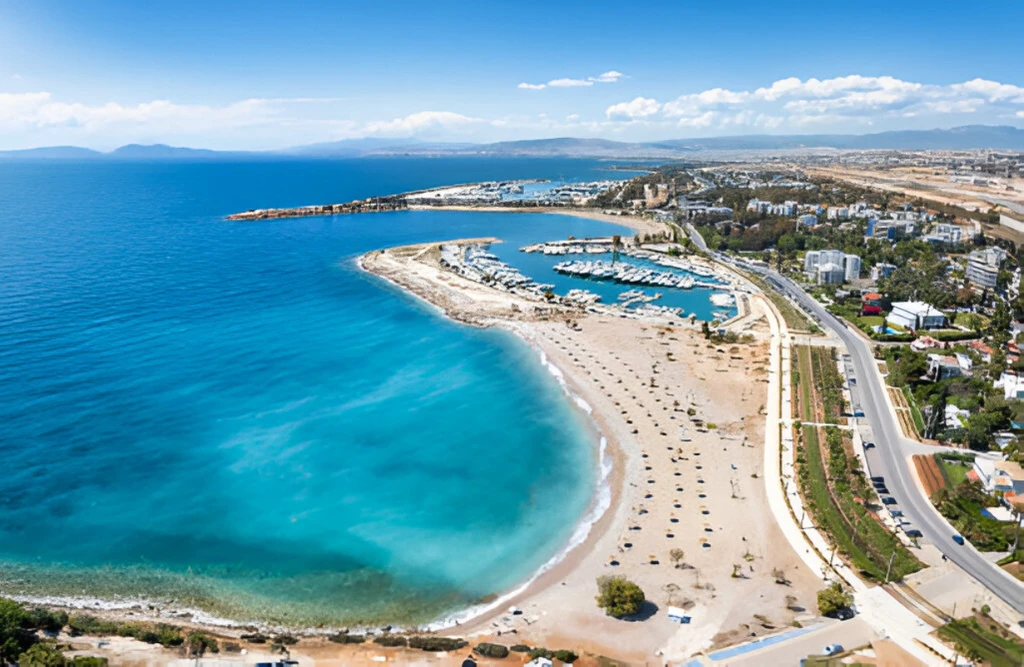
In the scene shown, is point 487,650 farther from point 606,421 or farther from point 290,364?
point 290,364

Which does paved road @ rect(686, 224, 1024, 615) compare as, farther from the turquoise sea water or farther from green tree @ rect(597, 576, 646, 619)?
the turquoise sea water

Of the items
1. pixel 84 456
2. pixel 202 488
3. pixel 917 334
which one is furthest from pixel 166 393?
pixel 917 334

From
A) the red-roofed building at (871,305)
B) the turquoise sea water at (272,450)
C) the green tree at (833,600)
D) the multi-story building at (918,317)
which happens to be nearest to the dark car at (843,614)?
the green tree at (833,600)

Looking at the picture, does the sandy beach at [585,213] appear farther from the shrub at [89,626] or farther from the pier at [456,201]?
the shrub at [89,626]

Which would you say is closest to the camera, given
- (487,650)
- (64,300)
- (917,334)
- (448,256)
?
(487,650)

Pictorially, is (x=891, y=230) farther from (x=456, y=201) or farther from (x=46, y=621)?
(x=46, y=621)

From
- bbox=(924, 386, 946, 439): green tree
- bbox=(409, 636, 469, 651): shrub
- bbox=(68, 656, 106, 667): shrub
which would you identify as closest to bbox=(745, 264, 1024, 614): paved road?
bbox=(924, 386, 946, 439): green tree
